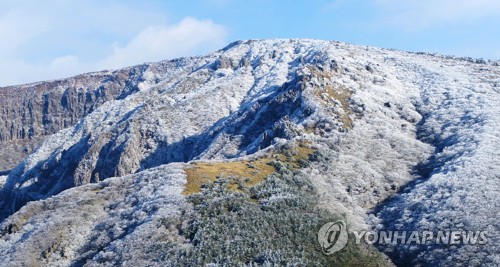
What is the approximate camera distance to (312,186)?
6094cm

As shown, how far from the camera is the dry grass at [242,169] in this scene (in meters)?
59.2

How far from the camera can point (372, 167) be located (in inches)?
2721

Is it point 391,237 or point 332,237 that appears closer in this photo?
point 332,237

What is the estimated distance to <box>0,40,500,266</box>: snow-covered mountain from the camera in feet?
156

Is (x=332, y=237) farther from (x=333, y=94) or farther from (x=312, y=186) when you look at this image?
(x=333, y=94)

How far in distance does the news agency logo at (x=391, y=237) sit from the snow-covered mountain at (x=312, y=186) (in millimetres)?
785

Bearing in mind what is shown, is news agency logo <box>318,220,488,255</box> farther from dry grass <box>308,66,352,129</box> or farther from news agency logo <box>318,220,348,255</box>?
dry grass <box>308,66,352,129</box>

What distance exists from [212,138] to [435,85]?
51.6 metres

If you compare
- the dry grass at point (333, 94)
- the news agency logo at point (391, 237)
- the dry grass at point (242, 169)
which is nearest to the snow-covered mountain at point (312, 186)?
the dry grass at point (242, 169)

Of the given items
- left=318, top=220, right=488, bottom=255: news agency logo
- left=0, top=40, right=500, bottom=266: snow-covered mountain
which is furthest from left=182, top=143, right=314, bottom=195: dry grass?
left=318, top=220, right=488, bottom=255: news agency logo

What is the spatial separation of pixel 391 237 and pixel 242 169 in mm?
20460

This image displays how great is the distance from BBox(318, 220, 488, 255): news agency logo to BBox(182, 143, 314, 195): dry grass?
40.5ft

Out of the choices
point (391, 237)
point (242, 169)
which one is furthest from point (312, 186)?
point (391, 237)

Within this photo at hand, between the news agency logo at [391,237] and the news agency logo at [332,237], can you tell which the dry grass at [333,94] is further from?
→ the news agency logo at [332,237]
